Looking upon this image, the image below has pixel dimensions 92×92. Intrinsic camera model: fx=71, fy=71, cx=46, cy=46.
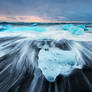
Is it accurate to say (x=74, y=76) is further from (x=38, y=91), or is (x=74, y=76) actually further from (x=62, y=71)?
(x=38, y=91)

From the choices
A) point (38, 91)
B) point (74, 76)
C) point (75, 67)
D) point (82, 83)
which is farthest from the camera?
point (75, 67)

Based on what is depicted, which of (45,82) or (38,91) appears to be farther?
(45,82)

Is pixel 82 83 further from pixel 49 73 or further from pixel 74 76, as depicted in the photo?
pixel 49 73

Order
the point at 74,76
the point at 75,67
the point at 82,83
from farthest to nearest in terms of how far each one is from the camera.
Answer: the point at 75,67 < the point at 74,76 < the point at 82,83

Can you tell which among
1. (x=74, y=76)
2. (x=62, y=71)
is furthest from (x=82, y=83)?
(x=62, y=71)

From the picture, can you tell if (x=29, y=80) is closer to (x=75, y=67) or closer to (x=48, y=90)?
(x=48, y=90)

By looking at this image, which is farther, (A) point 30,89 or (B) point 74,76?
(B) point 74,76

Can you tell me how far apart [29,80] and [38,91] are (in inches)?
9.3

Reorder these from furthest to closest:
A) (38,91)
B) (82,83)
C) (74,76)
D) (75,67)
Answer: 1. (75,67)
2. (74,76)
3. (82,83)
4. (38,91)

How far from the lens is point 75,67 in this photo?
4.44 feet

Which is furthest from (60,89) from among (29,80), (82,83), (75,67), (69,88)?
(75,67)

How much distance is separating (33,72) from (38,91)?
38cm

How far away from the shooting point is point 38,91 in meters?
0.88

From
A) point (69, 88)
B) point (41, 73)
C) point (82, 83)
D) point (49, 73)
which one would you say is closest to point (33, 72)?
point (41, 73)
